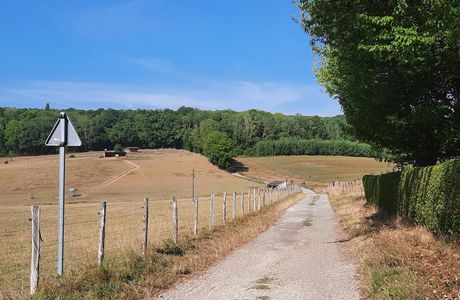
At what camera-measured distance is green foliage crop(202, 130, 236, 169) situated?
136 m

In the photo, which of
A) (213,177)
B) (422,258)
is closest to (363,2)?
(422,258)

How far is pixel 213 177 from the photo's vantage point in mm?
115625

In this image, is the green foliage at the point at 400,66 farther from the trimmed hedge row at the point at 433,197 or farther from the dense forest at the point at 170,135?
the dense forest at the point at 170,135

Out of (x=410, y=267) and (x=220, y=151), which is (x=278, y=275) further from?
(x=220, y=151)

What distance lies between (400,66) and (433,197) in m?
3.76

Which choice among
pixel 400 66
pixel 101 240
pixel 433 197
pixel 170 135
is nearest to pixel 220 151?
pixel 170 135

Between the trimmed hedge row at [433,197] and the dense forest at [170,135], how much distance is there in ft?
389

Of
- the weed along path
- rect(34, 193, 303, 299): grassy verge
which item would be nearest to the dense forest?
the weed along path

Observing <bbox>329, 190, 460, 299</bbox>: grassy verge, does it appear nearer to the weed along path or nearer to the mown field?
the weed along path

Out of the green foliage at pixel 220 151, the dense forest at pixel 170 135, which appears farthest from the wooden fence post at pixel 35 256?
the dense forest at pixel 170 135

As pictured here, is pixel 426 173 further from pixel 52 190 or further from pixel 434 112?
pixel 52 190

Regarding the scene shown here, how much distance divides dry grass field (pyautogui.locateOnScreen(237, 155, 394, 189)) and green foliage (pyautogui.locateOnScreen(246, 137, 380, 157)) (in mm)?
8987

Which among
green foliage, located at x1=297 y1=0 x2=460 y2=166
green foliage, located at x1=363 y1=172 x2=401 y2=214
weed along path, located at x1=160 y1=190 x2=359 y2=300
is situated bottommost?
weed along path, located at x1=160 y1=190 x2=359 y2=300

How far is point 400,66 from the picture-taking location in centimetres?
1370
